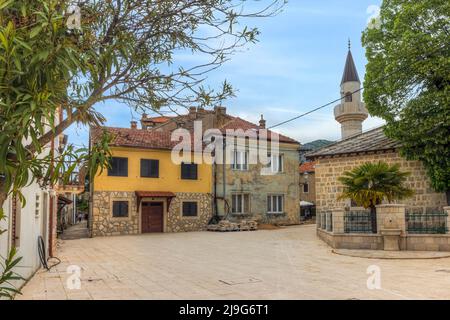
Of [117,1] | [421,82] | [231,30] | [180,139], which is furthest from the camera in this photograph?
[180,139]

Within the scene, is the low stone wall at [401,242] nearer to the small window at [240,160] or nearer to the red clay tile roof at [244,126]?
the small window at [240,160]

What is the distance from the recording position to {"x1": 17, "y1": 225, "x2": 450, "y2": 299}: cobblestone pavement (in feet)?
22.9

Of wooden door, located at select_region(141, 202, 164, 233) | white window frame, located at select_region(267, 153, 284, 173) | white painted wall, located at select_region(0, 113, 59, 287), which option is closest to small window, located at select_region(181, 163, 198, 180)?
wooden door, located at select_region(141, 202, 164, 233)

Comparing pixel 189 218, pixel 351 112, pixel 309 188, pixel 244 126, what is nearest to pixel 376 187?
pixel 189 218

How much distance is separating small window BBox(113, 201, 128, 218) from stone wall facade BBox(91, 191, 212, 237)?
0.18 meters

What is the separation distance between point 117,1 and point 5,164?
2.59m

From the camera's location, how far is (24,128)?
8.79ft

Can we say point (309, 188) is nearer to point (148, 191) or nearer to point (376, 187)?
point (148, 191)

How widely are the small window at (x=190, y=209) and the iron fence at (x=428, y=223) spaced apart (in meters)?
14.6

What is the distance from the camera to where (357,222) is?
13586mm

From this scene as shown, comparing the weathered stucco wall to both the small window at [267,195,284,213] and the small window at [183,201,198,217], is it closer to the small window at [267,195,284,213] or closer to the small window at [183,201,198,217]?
the small window at [267,195,284,213]

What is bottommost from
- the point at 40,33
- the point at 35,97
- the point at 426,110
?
the point at 35,97
